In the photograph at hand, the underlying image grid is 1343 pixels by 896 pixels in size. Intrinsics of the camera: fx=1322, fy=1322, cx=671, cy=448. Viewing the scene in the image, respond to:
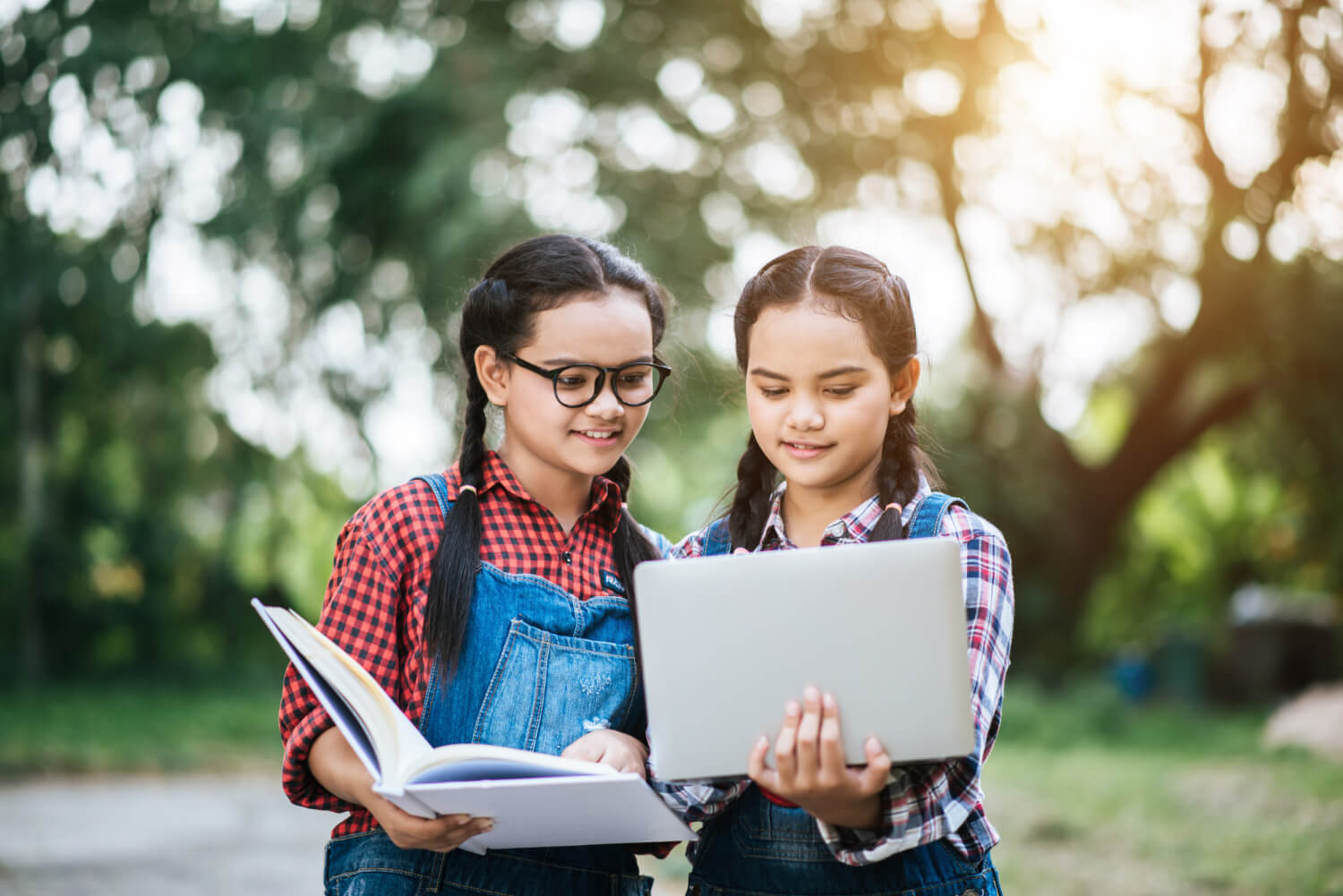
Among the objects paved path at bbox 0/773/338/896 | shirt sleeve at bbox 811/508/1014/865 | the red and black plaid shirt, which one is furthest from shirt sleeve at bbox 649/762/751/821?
paved path at bbox 0/773/338/896

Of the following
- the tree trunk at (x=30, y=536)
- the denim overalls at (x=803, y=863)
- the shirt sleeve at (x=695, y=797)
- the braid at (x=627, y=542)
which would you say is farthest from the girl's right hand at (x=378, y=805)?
the tree trunk at (x=30, y=536)

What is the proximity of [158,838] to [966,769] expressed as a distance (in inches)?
213

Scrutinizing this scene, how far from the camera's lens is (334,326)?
9102 mm

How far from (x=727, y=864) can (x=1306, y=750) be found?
718 centimetres

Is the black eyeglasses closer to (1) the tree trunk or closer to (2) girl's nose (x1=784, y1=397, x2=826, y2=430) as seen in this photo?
(2) girl's nose (x1=784, y1=397, x2=826, y2=430)

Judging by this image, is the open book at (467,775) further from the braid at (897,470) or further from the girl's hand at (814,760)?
the braid at (897,470)

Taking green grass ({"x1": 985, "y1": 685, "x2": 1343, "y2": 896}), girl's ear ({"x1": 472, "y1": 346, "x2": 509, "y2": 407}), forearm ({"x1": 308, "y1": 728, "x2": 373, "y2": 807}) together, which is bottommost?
forearm ({"x1": 308, "y1": 728, "x2": 373, "y2": 807})

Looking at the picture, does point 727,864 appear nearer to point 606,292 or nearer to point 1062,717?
point 606,292

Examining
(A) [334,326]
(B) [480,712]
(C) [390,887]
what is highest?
(A) [334,326]

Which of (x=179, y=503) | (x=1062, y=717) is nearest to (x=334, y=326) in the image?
(x=179, y=503)

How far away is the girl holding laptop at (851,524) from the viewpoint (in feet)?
5.48

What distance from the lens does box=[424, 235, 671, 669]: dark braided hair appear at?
6.35ft

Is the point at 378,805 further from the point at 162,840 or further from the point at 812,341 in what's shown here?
the point at 162,840

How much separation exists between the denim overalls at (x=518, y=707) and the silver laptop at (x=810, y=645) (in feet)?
1.46
